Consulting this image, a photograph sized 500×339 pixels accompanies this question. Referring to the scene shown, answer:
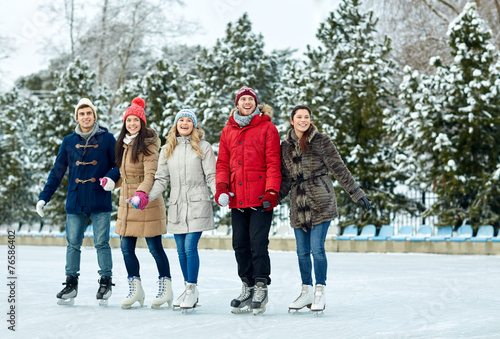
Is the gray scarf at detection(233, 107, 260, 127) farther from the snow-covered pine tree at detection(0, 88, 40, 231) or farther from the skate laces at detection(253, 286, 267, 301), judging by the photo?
the snow-covered pine tree at detection(0, 88, 40, 231)

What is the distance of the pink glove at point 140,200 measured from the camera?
5770 millimetres

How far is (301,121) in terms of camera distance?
5.87 meters

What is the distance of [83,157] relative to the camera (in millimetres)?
6426

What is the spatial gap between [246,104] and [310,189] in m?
0.92

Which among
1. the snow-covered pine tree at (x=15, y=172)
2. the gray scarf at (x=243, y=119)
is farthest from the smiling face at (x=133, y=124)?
the snow-covered pine tree at (x=15, y=172)

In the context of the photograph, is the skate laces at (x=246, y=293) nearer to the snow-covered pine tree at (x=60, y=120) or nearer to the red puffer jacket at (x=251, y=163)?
the red puffer jacket at (x=251, y=163)

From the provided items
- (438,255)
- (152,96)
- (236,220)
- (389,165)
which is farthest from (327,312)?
(152,96)

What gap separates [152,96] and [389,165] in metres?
7.54

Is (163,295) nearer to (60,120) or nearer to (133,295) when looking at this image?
(133,295)

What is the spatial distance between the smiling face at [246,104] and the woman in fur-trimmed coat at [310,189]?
0.38 meters

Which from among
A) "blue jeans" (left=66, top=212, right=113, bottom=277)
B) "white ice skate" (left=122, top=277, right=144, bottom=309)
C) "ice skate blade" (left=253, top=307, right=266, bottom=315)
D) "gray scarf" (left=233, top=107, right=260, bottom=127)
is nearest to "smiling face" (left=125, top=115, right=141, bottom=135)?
"blue jeans" (left=66, top=212, right=113, bottom=277)

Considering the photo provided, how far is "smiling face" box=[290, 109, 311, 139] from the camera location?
231 inches

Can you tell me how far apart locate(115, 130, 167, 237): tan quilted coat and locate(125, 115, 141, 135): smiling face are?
105 mm

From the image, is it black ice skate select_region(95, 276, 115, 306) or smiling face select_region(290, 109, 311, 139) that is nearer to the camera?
smiling face select_region(290, 109, 311, 139)
